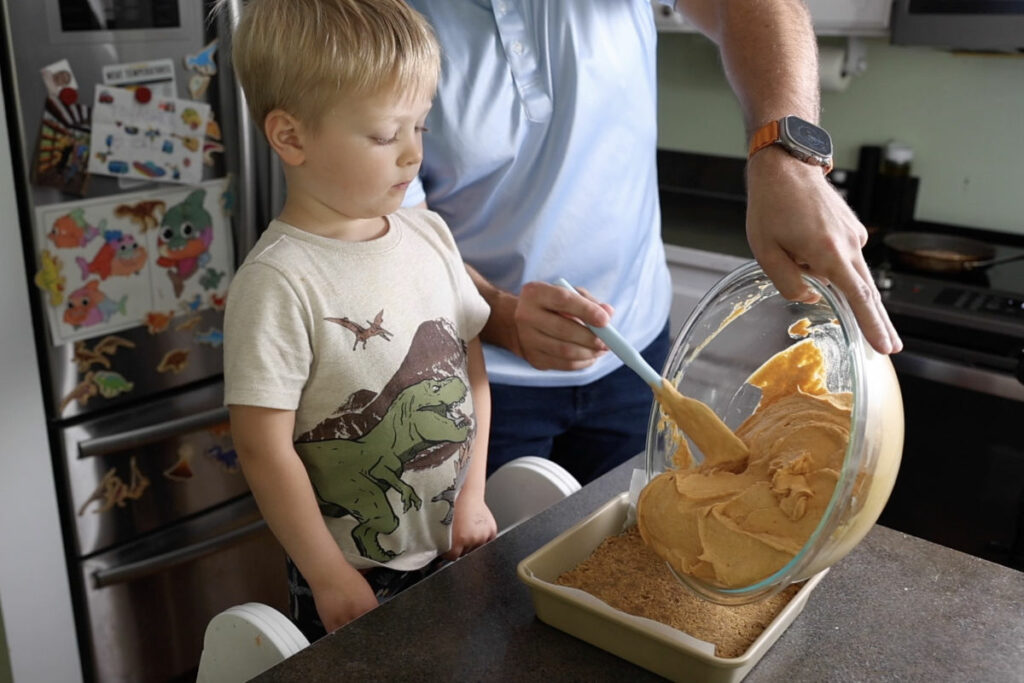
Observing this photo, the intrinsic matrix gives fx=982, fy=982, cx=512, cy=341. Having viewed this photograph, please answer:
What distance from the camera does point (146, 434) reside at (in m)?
1.84

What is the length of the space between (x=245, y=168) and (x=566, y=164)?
793 mm

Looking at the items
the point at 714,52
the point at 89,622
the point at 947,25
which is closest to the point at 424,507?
the point at 89,622

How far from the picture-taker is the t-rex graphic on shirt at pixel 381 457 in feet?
3.26

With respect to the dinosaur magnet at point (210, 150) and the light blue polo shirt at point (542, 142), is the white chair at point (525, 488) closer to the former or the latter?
the light blue polo shirt at point (542, 142)

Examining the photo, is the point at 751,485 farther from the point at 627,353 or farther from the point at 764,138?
the point at 764,138

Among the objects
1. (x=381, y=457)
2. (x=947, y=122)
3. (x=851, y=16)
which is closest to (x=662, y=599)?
(x=381, y=457)

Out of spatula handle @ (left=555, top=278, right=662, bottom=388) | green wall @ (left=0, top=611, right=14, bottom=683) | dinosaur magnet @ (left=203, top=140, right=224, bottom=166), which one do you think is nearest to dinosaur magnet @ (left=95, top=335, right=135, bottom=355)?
dinosaur magnet @ (left=203, top=140, right=224, bottom=166)

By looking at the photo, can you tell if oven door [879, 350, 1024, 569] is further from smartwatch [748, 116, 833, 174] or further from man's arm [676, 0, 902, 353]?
smartwatch [748, 116, 833, 174]

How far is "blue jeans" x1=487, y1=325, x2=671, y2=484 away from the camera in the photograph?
1.38 m

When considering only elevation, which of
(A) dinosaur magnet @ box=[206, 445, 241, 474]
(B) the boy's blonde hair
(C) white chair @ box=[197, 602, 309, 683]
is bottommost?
(A) dinosaur magnet @ box=[206, 445, 241, 474]

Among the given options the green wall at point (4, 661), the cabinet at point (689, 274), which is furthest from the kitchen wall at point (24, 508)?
the cabinet at point (689, 274)

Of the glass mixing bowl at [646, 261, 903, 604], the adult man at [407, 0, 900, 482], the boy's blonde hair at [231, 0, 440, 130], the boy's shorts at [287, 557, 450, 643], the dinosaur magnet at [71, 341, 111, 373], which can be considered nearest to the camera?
the glass mixing bowl at [646, 261, 903, 604]

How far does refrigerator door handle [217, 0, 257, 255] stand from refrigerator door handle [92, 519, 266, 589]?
0.58 meters

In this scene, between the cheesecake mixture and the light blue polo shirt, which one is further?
the light blue polo shirt
